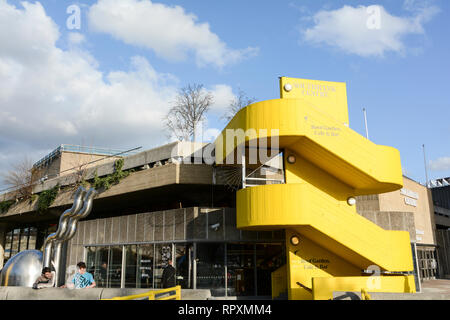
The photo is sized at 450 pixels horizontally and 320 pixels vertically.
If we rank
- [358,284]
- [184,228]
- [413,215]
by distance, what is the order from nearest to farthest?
1. [358,284]
2. [184,228]
3. [413,215]

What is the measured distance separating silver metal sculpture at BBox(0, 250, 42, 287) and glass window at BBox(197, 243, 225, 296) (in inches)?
293

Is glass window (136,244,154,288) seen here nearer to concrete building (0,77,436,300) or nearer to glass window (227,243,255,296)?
concrete building (0,77,436,300)

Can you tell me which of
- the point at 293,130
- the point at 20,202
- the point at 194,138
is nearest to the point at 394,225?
the point at 293,130

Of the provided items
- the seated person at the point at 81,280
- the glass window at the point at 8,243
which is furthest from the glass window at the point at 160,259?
the glass window at the point at 8,243

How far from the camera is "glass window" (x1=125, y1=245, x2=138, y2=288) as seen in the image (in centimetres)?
2089

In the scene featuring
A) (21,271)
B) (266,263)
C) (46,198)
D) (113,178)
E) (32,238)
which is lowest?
(21,271)

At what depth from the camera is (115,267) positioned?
2227cm

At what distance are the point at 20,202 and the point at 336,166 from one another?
28.7 m

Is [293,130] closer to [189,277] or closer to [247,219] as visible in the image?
[247,219]

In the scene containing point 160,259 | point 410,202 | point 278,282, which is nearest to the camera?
point 278,282

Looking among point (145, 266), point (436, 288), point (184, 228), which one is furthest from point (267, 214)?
point (436, 288)

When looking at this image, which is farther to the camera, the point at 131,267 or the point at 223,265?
the point at 131,267

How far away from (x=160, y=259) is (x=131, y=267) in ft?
7.94

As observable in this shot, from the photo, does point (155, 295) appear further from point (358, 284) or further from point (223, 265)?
point (223, 265)
